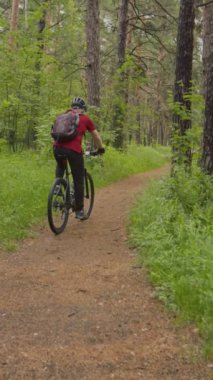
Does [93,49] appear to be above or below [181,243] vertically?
above

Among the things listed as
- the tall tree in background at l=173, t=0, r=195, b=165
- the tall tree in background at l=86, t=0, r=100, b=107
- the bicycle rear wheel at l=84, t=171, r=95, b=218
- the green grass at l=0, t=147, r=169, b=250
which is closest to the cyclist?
the bicycle rear wheel at l=84, t=171, r=95, b=218

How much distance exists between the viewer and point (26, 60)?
1451 cm

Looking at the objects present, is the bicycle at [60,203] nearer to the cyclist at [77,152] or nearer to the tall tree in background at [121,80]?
the cyclist at [77,152]

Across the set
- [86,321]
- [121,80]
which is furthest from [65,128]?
[121,80]

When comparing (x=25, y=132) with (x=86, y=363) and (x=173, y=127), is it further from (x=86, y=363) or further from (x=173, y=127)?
(x=86, y=363)

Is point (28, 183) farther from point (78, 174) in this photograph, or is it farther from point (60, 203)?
point (60, 203)

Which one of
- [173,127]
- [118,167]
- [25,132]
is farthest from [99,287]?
[25,132]

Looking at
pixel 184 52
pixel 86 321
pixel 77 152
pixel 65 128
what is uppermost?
pixel 184 52

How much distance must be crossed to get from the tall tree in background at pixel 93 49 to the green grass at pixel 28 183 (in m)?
2.12

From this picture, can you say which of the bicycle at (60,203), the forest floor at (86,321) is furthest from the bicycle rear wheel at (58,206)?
the forest floor at (86,321)

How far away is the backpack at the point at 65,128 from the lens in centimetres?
718

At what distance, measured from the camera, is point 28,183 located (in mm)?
9570

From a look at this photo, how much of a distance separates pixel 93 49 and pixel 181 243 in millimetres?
9912

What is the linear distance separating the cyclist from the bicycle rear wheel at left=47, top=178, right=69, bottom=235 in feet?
0.92
